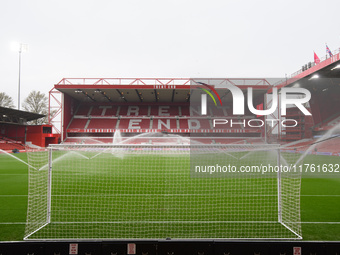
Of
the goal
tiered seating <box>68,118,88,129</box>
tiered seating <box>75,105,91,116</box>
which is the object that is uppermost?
tiered seating <box>75,105,91,116</box>

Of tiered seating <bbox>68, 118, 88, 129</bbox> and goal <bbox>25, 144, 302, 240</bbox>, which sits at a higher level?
tiered seating <bbox>68, 118, 88, 129</bbox>

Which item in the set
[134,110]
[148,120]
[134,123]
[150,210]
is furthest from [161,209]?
[134,110]

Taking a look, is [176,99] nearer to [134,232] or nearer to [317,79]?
[317,79]

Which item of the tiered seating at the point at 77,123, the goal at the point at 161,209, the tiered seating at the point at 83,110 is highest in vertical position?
the tiered seating at the point at 83,110

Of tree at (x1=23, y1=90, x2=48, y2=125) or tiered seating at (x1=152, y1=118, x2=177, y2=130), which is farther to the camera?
tree at (x1=23, y1=90, x2=48, y2=125)

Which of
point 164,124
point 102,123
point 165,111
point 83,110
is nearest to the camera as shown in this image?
point 102,123

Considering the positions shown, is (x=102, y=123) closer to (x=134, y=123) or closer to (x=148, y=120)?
(x=134, y=123)

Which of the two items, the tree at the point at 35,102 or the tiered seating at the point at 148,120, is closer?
the tiered seating at the point at 148,120

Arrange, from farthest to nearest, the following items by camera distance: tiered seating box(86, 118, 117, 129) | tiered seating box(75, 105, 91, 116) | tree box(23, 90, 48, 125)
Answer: tree box(23, 90, 48, 125), tiered seating box(75, 105, 91, 116), tiered seating box(86, 118, 117, 129)

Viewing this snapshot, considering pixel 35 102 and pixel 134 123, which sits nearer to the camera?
pixel 134 123

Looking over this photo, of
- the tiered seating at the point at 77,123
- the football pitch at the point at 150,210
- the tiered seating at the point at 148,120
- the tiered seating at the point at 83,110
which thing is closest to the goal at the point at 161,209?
the football pitch at the point at 150,210

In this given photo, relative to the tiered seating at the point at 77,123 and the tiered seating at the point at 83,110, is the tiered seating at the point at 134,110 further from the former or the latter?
the tiered seating at the point at 77,123

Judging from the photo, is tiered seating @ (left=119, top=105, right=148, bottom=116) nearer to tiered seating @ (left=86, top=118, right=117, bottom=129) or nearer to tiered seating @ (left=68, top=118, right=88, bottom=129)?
tiered seating @ (left=86, top=118, right=117, bottom=129)

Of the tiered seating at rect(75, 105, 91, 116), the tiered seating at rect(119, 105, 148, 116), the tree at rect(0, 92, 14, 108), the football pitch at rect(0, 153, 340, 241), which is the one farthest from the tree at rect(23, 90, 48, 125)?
the football pitch at rect(0, 153, 340, 241)
